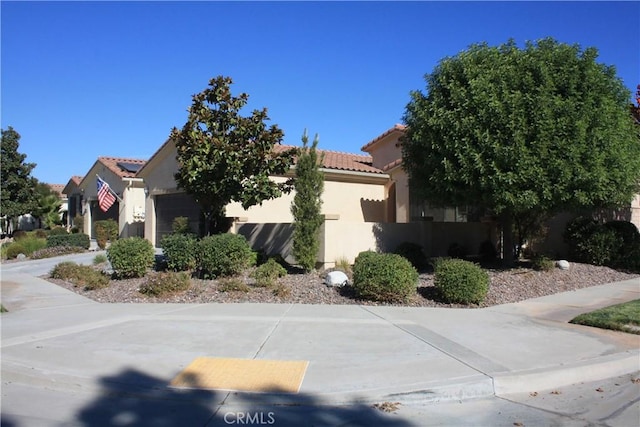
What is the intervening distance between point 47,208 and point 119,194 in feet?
33.2

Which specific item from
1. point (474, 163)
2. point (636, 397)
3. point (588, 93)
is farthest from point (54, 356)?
point (588, 93)

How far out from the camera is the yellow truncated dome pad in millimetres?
5207

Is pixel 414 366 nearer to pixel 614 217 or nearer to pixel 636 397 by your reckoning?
pixel 636 397

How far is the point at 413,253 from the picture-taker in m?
14.2

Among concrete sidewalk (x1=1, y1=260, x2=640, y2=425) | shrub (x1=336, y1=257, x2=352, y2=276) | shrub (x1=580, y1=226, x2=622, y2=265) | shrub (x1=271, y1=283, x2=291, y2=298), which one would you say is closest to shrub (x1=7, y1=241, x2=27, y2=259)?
concrete sidewalk (x1=1, y1=260, x2=640, y2=425)

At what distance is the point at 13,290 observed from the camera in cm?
1194

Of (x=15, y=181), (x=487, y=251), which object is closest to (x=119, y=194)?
(x=15, y=181)

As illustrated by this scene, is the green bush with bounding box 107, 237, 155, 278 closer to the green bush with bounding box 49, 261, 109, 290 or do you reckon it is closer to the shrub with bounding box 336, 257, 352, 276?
the green bush with bounding box 49, 261, 109, 290

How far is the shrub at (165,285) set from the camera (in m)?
10.3

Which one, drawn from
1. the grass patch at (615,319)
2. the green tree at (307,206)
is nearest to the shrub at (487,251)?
the green tree at (307,206)

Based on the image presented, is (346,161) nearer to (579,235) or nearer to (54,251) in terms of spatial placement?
(579,235)

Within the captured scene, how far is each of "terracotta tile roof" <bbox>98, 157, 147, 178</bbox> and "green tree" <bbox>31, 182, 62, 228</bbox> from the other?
6519 mm

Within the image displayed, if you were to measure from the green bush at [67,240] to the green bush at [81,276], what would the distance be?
7362 mm

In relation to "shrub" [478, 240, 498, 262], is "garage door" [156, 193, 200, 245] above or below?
above
